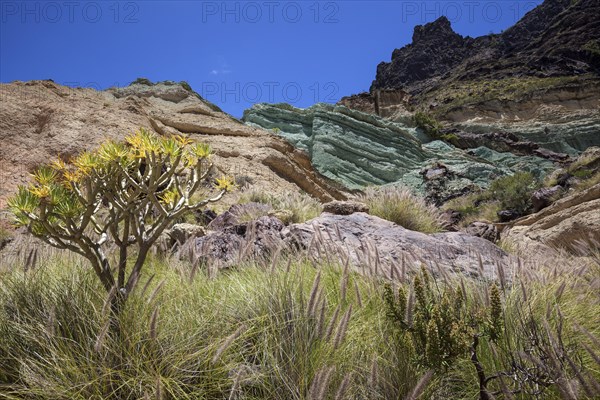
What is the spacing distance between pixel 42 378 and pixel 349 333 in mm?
1587

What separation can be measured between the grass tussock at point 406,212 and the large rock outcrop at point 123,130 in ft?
16.1

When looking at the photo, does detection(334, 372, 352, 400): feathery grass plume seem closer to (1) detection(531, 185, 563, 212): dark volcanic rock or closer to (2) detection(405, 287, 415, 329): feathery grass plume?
(2) detection(405, 287, 415, 329): feathery grass plume

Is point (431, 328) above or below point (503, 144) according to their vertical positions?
below

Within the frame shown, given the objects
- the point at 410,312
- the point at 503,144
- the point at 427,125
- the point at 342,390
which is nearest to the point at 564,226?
the point at 410,312

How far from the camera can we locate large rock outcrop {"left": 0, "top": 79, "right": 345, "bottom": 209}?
10.0 metres

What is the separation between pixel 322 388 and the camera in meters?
1.47

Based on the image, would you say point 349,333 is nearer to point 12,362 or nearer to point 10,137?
point 12,362

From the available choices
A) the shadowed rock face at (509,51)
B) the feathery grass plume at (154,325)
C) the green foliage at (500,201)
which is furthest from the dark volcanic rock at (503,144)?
the feathery grass plume at (154,325)

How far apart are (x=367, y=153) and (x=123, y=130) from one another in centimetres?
1309

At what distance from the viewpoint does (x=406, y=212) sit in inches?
292

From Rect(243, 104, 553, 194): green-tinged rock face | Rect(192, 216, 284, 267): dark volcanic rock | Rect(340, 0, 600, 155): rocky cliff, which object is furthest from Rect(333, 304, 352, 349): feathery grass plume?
Rect(340, 0, 600, 155): rocky cliff

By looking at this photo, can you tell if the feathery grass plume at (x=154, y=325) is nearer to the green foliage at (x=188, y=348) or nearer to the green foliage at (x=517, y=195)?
the green foliage at (x=188, y=348)

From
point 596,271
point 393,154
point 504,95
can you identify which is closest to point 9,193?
point 596,271

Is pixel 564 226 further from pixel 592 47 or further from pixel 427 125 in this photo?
pixel 592 47
